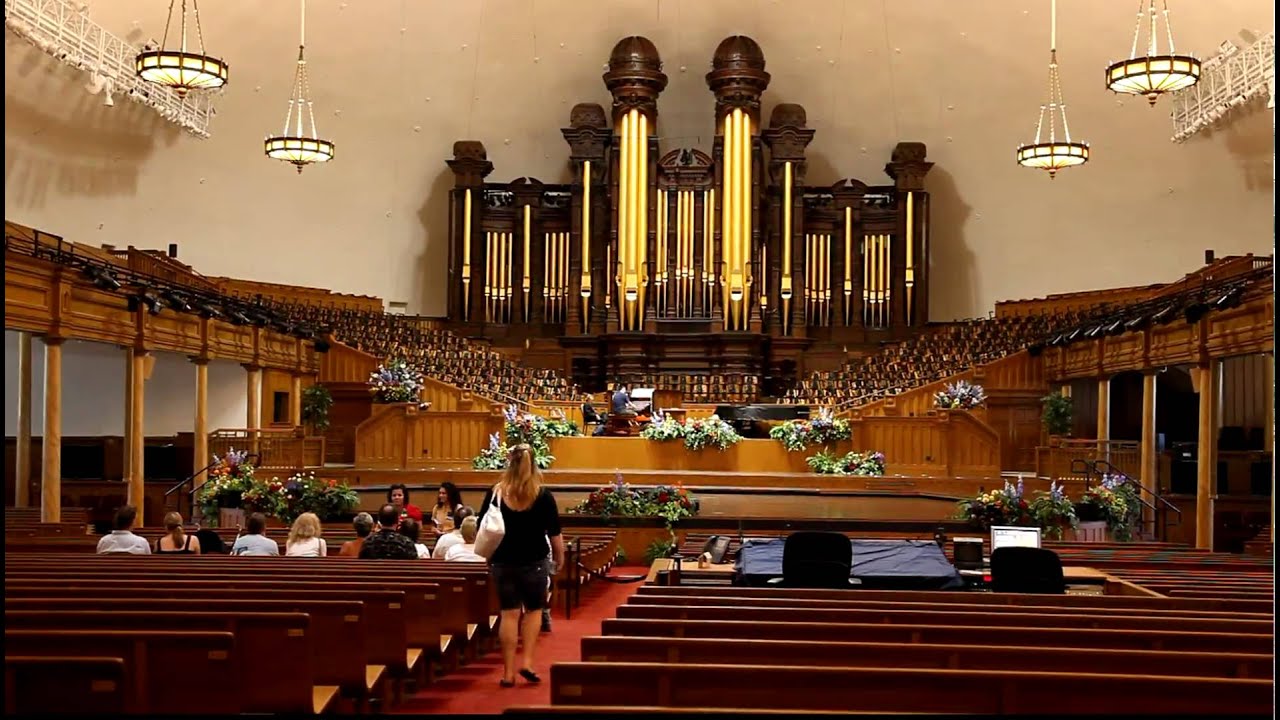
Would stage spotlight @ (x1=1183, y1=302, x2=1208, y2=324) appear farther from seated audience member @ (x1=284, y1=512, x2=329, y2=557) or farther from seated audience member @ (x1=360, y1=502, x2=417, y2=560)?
seated audience member @ (x1=284, y1=512, x2=329, y2=557)

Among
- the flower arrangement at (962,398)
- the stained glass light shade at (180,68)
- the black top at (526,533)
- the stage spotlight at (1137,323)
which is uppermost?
the stained glass light shade at (180,68)

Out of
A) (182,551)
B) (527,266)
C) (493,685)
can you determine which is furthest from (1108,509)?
A: (527,266)

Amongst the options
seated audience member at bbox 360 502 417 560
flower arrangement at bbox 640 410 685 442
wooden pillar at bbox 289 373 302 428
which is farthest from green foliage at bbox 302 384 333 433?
seated audience member at bbox 360 502 417 560

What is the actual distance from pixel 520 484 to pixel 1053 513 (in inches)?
312

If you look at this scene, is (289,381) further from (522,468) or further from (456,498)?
(522,468)

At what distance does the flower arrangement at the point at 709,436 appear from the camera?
684 inches

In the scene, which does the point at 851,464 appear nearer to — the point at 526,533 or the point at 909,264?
the point at 909,264

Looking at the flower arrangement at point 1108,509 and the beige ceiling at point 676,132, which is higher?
the beige ceiling at point 676,132

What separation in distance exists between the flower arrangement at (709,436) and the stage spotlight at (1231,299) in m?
6.50

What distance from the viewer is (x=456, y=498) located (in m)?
10.3

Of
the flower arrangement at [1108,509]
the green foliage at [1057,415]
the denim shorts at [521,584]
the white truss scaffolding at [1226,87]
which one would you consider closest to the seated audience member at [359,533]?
the denim shorts at [521,584]

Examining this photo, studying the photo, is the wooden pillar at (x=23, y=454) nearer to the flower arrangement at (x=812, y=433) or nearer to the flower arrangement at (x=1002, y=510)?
the flower arrangement at (x=812, y=433)

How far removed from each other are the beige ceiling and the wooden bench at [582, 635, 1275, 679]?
2149cm

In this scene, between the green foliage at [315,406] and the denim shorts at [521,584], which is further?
the green foliage at [315,406]
